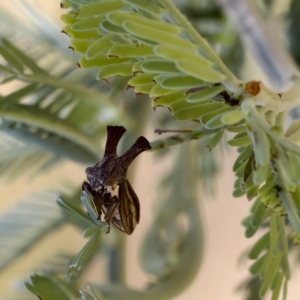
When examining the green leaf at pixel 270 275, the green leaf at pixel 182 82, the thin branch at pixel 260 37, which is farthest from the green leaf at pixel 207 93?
the thin branch at pixel 260 37

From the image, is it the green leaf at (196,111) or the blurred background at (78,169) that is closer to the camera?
the green leaf at (196,111)

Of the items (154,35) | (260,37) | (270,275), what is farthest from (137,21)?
(260,37)

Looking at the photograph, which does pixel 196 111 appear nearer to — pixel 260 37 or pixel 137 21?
pixel 137 21

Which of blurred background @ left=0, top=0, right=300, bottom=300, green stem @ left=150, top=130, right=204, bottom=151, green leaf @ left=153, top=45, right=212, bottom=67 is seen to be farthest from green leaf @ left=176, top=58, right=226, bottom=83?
blurred background @ left=0, top=0, right=300, bottom=300

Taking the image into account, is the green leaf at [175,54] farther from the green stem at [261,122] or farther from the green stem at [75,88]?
the green stem at [75,88]

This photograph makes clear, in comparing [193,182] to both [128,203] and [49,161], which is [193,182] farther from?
[128,203]

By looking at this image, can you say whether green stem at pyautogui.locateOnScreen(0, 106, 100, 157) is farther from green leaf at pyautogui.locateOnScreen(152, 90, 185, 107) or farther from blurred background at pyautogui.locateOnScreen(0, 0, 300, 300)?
green leaf at pyautogui.locateOnScreen(152, 90, 185, 107)

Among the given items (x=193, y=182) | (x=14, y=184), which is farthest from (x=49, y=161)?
(x=193, y=182)
